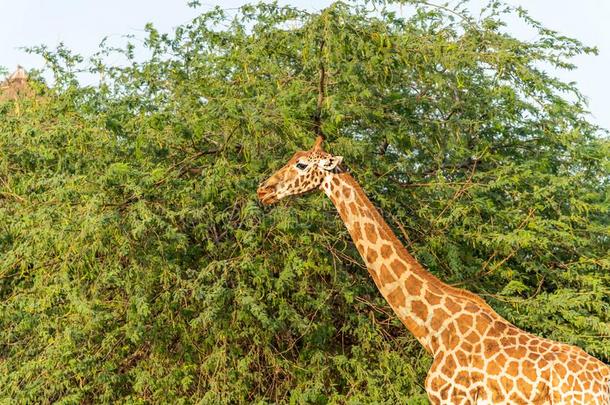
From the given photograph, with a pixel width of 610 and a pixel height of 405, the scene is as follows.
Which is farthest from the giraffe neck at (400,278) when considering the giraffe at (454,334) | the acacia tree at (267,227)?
the acacia tree at (267,227)

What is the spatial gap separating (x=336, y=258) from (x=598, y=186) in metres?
4.00

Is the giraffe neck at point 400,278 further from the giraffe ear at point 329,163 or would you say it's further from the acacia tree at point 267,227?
the acacia tree at point 267,227

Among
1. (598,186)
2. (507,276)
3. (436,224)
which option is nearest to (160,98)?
(436,224)

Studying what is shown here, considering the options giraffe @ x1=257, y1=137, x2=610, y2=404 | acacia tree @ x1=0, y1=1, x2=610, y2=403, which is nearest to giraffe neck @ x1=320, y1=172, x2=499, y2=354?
giraffe @ x1=257, y1=137, x2=610, y2=404

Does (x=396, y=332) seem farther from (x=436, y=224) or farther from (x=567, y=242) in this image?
(x=567, y=242)

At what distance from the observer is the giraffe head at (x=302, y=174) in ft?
22.5

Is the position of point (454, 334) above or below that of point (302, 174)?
below

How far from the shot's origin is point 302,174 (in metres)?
6.86

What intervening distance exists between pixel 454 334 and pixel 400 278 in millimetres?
544

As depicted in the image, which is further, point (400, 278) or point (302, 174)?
point (302, 174)

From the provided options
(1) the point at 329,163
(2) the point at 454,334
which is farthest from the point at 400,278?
(1) the point at 329,163

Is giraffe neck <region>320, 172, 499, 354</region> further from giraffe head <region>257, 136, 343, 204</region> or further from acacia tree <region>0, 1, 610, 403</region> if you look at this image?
acacia tree <region>0, 1, 610, 403</region>

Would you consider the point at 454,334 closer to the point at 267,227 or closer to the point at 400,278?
the point at 400,278

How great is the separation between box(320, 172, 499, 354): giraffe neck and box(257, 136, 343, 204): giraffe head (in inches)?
2.9
